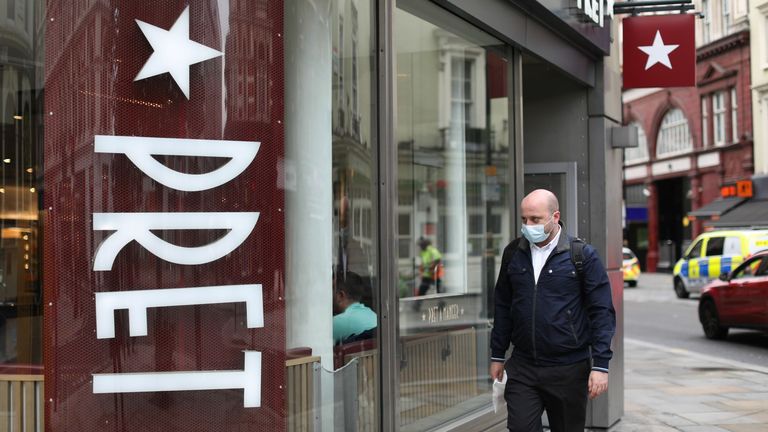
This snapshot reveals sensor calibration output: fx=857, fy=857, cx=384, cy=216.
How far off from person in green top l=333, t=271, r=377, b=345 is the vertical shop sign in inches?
25.1

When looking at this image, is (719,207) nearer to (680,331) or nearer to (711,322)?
(680,331)

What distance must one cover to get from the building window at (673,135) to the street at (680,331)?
17.6 meters

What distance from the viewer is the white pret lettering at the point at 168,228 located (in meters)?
3.70

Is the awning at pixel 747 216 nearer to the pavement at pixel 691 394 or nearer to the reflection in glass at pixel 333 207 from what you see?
the pavement at pixel 691 394

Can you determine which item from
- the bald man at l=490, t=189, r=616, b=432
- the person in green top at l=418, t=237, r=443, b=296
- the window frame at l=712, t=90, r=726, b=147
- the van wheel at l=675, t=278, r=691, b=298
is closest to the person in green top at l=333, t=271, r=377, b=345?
the bald man at l=490, t=189, r=616, b=432

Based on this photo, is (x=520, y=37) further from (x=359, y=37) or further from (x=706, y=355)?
(x=706, y=355)

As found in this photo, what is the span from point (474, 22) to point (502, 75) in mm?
1039

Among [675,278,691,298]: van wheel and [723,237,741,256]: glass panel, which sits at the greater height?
[723,237,741,256]: glass panel

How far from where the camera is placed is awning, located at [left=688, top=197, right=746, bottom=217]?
119 feet

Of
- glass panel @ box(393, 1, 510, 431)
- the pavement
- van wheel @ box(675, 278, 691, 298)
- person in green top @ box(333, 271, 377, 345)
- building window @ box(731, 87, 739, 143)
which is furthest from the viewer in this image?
building window @ box(731, 87, 739, 143)

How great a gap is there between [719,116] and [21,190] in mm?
41102

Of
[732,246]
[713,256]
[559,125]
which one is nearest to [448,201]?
[559,125]

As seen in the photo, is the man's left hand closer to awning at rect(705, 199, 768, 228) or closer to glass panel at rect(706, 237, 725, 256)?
glass panel at rect(706, 237, 725, 256)

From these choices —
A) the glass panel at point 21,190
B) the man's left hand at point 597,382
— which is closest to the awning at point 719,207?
the man's left hand at point 597,382
